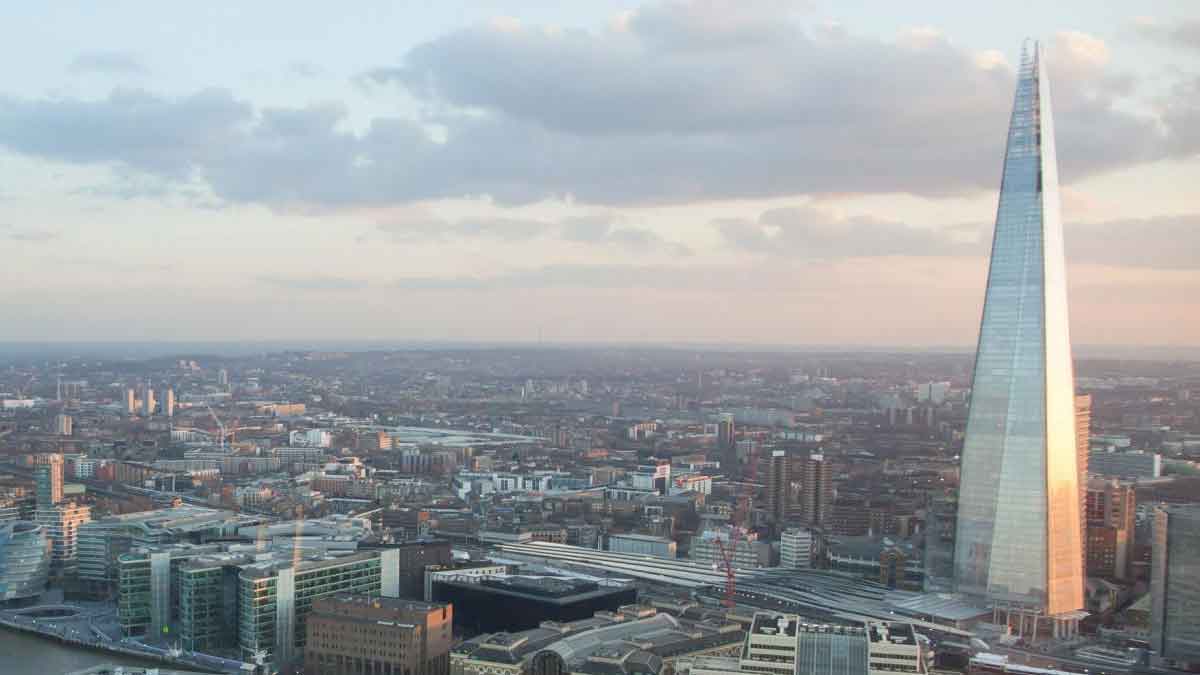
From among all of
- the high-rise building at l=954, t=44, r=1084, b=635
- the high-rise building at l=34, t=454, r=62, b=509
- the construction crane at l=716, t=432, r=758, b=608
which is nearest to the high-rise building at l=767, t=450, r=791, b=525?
the construction crane at l=716, t=432, r=758, b=608

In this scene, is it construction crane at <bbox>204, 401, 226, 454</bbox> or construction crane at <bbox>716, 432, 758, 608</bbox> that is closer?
construction crane at <bbox>716, 432, 758, 608</bbox>

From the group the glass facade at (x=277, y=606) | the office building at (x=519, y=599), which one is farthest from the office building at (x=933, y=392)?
the glass facade at (x=277, y=606)

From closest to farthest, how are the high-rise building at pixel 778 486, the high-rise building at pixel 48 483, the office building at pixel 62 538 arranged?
the office building at pixel 62 538 → the high-rise building at pixel 48 483 → the high-rise building at pixel 778 486

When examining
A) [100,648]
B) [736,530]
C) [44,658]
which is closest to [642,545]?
[736,530]

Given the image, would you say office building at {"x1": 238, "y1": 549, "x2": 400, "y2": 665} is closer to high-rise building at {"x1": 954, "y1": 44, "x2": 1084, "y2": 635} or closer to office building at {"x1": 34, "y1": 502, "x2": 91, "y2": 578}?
office building at {"x1": 34, "y1": 502, "x2": 91, "y2": 578}

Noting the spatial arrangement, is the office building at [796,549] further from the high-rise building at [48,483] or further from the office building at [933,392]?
the high-rise building at [48,483]
